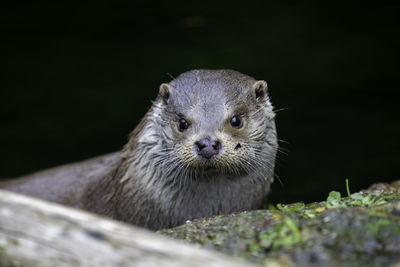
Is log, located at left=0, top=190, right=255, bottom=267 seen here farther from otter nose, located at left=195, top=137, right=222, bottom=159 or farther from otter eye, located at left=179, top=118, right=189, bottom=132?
otter eye, located at left=179, top=118, right=189, bottom=132

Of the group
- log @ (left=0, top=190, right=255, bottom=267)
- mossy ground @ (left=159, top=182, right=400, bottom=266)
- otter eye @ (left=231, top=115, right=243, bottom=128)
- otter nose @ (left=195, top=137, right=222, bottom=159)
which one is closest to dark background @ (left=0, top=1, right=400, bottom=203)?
otter eye @ (left=231, top=115, right=243, bottom=128)

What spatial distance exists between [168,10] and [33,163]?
4228 mm

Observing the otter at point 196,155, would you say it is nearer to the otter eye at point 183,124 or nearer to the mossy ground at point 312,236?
the otter eye at point 183,124

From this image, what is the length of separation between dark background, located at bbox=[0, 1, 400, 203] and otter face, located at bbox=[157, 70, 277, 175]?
7.80ft

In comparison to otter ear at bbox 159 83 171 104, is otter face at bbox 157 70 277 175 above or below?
below

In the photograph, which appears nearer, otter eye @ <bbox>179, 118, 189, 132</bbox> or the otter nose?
the otter nose

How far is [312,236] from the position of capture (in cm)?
263

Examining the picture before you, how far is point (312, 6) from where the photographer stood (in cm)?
1052

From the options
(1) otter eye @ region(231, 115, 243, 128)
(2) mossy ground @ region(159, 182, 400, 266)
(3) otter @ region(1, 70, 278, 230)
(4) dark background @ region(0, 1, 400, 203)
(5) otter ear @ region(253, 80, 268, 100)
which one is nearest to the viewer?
(2) mossy ground @ region(159, 182, 400, 266)

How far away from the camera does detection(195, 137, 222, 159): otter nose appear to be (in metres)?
3.67

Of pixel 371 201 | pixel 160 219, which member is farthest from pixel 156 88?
pixel 371 201

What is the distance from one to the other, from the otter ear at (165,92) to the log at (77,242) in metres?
1.68

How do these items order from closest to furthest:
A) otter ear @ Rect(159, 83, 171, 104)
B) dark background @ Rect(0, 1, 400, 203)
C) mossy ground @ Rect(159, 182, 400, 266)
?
mossy ground @ Rect(159, 182, 400, 266)
otter ear @ Rect(159, 83, 171, 104)
dark background @ Rect(0, 1, 400, 203)

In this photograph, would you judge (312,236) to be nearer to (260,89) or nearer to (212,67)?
(260,89)
